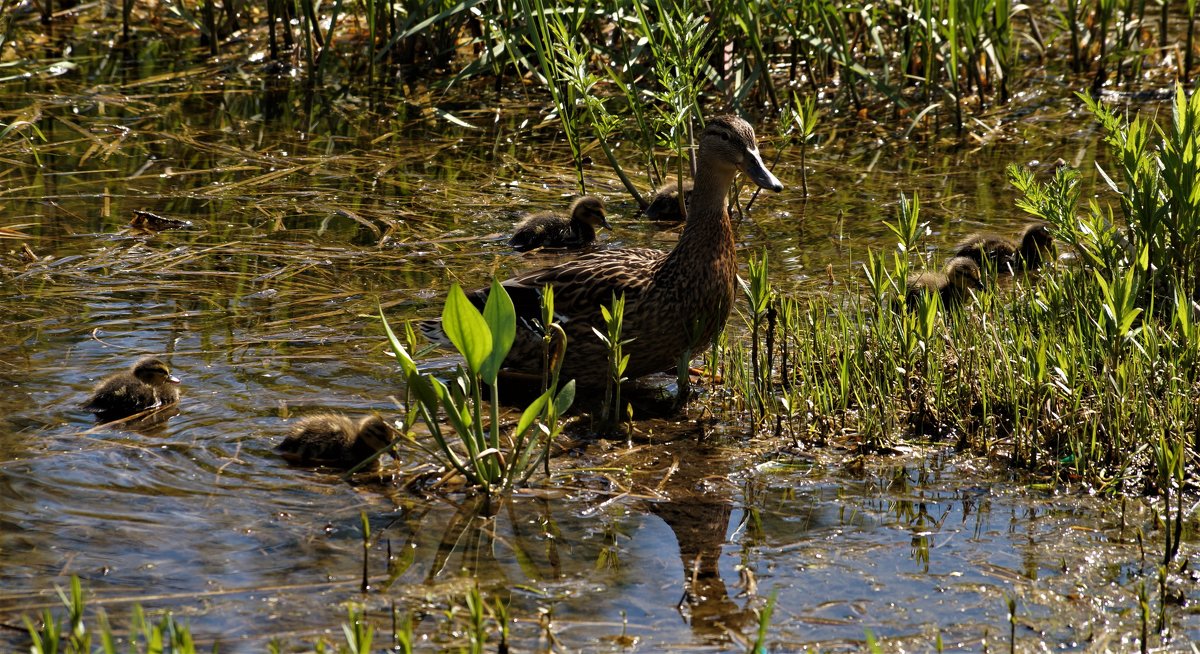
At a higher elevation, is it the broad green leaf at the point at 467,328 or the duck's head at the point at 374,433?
the broad green leaf at the point at 467,328

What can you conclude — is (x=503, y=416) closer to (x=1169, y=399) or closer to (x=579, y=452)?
(x=579, y=452)

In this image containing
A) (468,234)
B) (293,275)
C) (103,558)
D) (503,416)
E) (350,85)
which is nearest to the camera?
Answer: (103,558)

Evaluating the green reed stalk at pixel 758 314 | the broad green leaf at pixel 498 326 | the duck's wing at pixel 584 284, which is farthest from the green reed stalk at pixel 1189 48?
the broad green leaf at pixel 498 326

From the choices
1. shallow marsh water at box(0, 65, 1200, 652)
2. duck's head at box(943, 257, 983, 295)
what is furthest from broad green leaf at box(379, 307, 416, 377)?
duck's head at box(943, 257, 983, 295)

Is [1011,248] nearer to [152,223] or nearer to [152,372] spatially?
[152,372]

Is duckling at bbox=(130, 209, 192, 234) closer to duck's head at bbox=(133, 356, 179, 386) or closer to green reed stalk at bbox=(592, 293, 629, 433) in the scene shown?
duck's head at bbox=(133, 356, 179, 386)

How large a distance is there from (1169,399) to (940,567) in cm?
120

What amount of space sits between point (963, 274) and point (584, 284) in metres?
1.81

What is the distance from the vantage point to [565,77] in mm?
7219

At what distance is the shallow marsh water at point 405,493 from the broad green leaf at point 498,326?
47cm

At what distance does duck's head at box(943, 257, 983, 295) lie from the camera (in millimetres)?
6488

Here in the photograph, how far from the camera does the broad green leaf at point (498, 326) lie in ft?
14.2

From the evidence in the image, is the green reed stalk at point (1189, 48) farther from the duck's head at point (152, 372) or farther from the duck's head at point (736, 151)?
the duck's head at point (152, 372)

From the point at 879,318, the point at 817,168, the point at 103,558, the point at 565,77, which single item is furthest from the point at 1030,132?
the point at 103,558
